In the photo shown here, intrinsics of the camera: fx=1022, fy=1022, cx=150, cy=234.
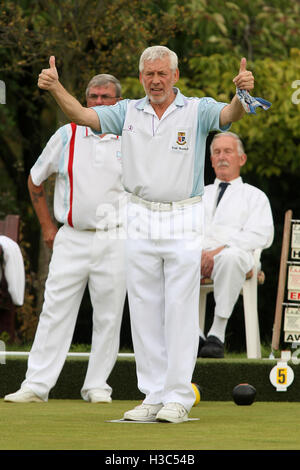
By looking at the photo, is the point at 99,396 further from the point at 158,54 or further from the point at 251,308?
the point at 158,54

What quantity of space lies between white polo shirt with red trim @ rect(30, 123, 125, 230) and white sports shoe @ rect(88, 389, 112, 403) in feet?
3.00

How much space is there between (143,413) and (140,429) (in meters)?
0.39

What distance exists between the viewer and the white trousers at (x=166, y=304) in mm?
4527

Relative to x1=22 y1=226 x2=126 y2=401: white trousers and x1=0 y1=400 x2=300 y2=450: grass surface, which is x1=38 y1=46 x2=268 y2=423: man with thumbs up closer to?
x1=0 y1=400 x2=300 y2=450: grass surface

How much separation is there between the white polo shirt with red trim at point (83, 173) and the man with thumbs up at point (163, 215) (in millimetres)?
1031

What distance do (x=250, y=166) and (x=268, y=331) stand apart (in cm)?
161

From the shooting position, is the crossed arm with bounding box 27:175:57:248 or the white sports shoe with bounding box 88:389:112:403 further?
the crossed arm with bounding box 27:175:57:248

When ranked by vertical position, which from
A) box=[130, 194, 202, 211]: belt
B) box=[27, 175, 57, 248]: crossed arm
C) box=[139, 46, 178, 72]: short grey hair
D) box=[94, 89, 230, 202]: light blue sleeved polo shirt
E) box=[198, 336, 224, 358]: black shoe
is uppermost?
box=[139, 46, 178, 72]: short grey hair

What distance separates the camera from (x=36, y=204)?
598 cm

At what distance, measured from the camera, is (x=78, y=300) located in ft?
19.0

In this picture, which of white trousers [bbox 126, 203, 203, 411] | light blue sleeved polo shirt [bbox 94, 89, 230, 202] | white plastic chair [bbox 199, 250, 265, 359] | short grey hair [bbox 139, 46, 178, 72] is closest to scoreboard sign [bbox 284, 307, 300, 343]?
white plastic chair [bbox 199, 250, 265, 359]

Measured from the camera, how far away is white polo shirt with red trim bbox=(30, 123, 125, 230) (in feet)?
18.6

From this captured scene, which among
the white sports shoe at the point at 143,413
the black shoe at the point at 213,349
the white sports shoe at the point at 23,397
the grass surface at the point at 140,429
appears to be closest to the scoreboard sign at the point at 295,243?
the black shoe at the point at 213,349
